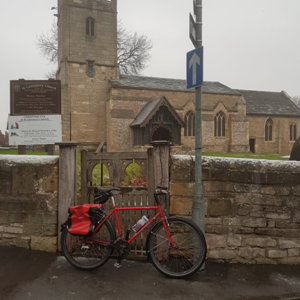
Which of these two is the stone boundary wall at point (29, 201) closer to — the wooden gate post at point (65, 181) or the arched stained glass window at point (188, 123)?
the wooden gate post at point (65, 181)

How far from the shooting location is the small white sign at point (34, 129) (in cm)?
641

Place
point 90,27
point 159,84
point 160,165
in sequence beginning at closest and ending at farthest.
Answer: point 160,165 → point 90,27 → point 159,84

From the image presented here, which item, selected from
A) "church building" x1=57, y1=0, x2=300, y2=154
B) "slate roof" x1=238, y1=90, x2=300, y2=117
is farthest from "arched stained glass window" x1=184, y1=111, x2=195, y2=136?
"slate roof" x1=238, y1=90, x2=300, y2=117

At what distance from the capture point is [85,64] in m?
31.3

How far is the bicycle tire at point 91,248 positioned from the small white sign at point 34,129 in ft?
9.35

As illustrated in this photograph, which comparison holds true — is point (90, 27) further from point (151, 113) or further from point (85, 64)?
point (151, 113)

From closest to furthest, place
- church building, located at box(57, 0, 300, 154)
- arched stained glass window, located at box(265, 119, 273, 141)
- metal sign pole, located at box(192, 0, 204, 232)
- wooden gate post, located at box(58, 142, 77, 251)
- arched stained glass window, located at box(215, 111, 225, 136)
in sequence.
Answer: metal sign pole, located at box(192, 0, 204, 232) → wooden gate post, located at box(58, 142, 77, 251) → church building, located at box(57, 0, 300, 154) → arched stained glass window, located at box(215, 111, 225, 136) → arched stained glass window, located at box(265, 119, 273, 141)

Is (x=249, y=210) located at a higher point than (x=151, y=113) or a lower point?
lower

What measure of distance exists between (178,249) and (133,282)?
763mm

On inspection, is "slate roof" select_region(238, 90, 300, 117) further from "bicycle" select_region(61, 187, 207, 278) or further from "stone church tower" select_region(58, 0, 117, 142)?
"bicycle" select_region(61, 187, 207, 278)

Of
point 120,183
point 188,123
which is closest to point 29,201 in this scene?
point 120,183

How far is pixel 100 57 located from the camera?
32.0 meters

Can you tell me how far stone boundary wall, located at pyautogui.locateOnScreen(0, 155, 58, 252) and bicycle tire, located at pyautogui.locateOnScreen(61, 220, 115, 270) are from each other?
57 centimetres

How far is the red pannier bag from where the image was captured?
3.99m
